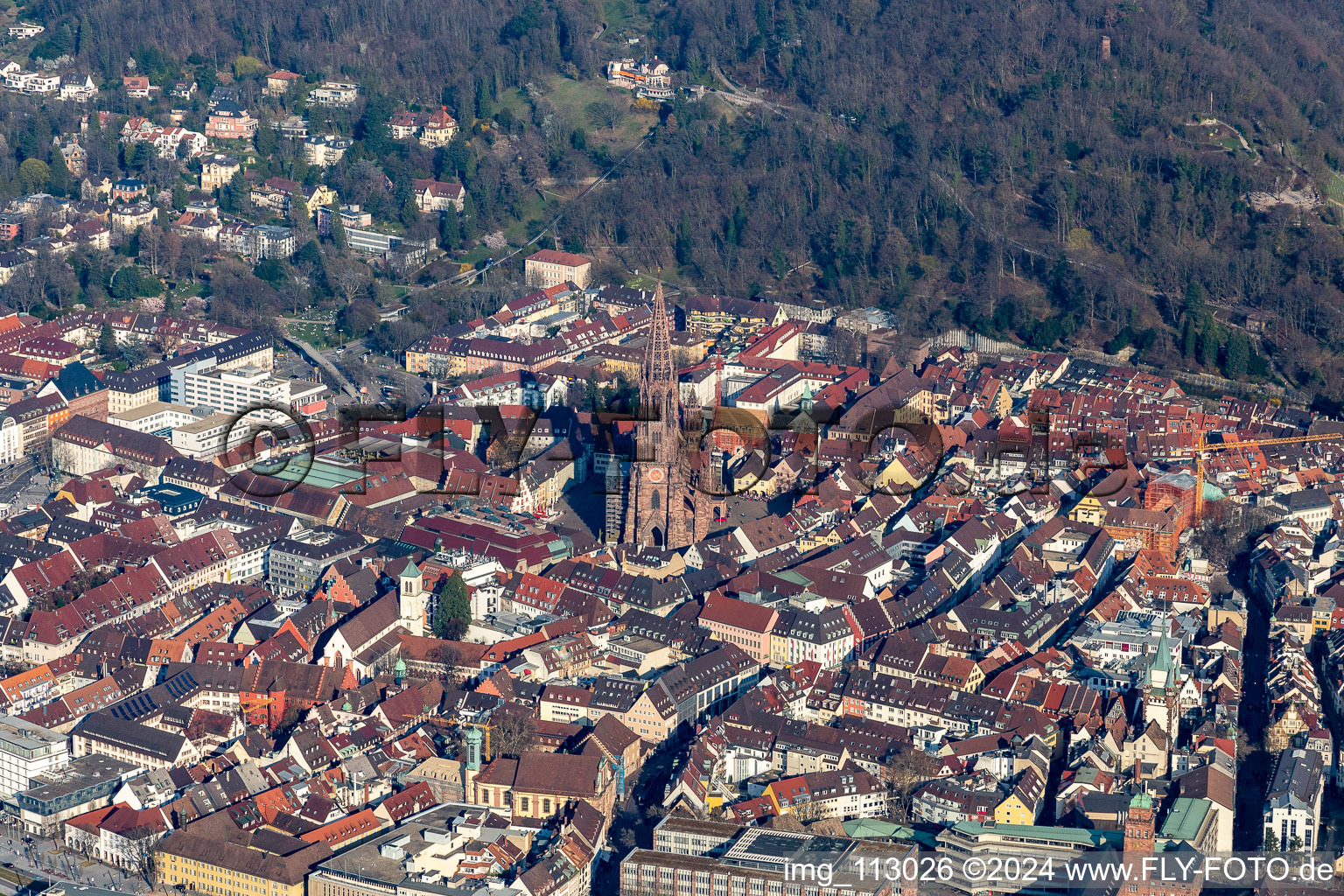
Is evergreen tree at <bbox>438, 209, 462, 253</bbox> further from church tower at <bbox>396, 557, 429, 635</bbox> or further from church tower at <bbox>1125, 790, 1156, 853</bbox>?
church tower at <bbox>1125, 790, 1156, 853</bbox>

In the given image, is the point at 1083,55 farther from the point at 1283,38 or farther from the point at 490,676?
the point at 490,676

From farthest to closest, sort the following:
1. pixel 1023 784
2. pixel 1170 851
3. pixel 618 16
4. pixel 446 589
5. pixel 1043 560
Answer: pixel 618 16, pixel 1043 560, pixel 446 589, pixel 1023 784, pixel 1170 851

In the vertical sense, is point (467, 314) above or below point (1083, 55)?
below

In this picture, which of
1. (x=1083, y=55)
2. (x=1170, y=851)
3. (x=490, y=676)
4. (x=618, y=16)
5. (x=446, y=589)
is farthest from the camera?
(x=618, y=16)

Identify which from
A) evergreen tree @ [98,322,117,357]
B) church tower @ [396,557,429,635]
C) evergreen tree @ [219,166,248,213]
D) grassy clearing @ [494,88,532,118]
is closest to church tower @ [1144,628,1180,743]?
church tower @ [396,557,429,635]

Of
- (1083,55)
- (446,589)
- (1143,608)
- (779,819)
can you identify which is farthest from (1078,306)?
(779,819)

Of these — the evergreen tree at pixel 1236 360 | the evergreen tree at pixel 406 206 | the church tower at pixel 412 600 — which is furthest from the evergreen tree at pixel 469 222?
the church tower at pixel 412 600

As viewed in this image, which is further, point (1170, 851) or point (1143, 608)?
point (1143, 608)

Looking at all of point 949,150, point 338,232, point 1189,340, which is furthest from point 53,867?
point 949,150
